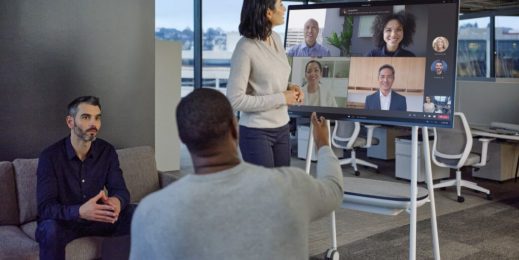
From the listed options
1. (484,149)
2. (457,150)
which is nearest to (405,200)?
(457,150)

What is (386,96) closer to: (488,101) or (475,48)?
(488,101)

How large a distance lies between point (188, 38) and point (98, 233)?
5.39 meters

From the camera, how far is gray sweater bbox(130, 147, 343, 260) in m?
1.20

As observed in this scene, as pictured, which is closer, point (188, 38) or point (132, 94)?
point (132, 94)

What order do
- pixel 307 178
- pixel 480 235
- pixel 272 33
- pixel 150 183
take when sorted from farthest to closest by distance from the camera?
1. pixel 480 235
2. pixel 150 183
3. pixel 272 33
4. pixel 307 178

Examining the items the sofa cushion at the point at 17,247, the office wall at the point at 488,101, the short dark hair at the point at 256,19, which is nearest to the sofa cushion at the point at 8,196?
the sofa cushion at the point at 17,247

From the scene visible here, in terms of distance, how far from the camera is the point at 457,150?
217 inches

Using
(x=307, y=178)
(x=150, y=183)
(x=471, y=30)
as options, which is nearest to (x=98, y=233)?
(x=150, y=183)

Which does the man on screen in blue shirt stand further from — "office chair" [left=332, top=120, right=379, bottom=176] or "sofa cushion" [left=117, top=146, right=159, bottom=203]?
"office chair" [left=332, top=120, right=379, bottom=176]

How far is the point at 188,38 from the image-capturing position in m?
8.02

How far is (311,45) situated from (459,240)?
6.73ft

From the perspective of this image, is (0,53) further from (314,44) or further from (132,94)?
(314,44)

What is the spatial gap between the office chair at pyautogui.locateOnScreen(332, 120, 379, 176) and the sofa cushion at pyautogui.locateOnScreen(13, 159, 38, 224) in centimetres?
424

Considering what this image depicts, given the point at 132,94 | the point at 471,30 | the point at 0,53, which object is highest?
the point at 471,30
